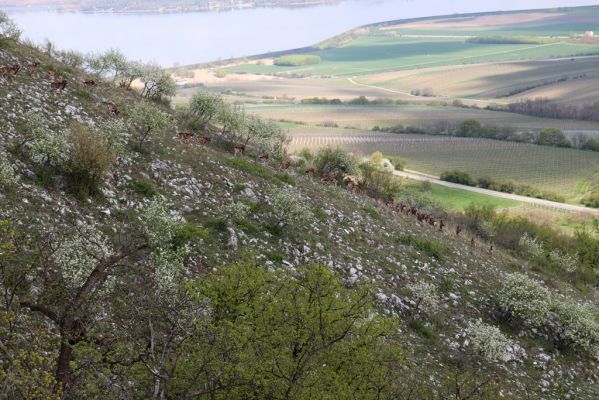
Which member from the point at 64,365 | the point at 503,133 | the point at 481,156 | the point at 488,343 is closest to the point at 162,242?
the point at 64,365

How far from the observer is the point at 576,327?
2111cm

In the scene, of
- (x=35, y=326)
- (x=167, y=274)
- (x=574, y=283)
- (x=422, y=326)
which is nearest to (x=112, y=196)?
(x=167, y=274)

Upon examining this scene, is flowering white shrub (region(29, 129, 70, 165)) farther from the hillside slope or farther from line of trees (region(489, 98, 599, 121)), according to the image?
line of trees (region(489, 98, 599, 121))

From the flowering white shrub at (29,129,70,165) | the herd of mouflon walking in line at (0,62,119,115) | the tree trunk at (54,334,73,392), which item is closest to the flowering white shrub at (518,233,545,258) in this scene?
the herd of mouflon walking in line at (0,62,119,115)

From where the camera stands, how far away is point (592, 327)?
21.0m

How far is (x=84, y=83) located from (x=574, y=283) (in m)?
32.7

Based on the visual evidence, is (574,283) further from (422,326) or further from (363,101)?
(363,101)

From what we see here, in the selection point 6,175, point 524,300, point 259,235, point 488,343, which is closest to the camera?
point 6,175

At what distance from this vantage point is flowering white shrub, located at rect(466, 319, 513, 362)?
1808 cm

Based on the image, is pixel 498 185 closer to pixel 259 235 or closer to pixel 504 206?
pixel 504 206

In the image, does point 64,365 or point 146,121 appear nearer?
point 64,365

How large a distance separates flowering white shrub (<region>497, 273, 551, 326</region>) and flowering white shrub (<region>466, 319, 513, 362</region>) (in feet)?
9.99

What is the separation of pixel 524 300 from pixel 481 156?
9972 cm

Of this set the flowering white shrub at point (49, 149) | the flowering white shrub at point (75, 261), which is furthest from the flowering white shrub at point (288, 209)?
the flowering white shrub at point (75, 261)
